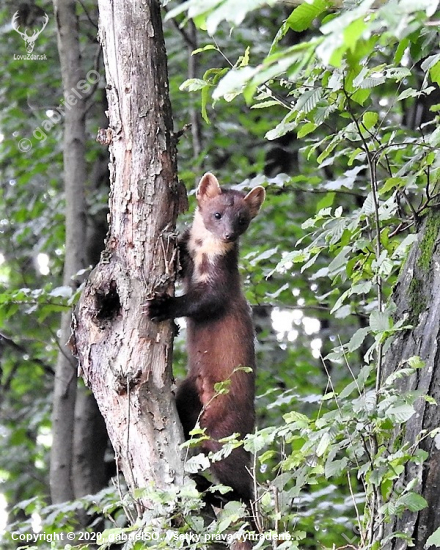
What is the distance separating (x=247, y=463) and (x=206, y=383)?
62 centimetres

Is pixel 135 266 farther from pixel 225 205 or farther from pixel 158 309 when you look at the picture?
pixel 225 205

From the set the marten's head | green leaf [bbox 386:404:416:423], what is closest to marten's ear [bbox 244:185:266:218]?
the marten's head

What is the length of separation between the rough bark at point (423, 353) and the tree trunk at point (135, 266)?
4.02 ft

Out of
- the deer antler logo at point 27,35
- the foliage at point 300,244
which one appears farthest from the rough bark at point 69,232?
the deer antler logo at point 27,35

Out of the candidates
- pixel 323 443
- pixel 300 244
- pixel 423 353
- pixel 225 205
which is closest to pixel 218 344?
pixel 225 205

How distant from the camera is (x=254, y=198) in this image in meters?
6.62

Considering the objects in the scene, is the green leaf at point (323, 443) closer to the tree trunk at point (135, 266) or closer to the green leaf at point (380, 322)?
the green leaf at point (380, 322)

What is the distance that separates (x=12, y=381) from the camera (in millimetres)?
11859

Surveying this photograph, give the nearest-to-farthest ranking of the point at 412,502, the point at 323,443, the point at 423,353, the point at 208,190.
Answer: the point at 323,443 < the point at 412,502 < the point at 423,353 < the point at 208,190

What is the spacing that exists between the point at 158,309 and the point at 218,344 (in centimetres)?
135

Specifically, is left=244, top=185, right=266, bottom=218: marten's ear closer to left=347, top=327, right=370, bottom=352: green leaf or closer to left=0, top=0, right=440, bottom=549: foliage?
left=0, top=0, right=440, bottom=549: foliage

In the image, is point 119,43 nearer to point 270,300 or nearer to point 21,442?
point 270,300

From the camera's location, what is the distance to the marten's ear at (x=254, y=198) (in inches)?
259

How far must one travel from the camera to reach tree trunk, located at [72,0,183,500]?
4.14 metres
